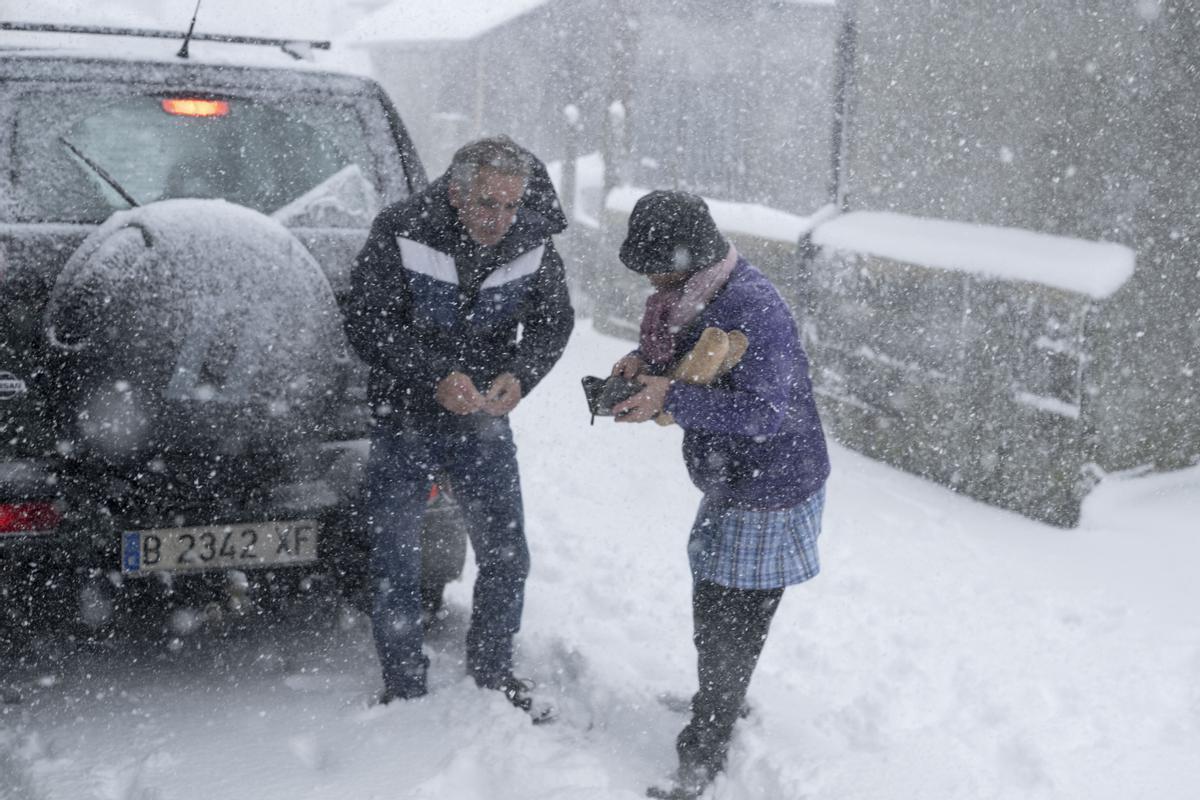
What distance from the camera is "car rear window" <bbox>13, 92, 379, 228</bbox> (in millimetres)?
3689

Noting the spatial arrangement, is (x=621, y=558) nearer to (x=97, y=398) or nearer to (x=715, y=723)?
(x=715, y=723)

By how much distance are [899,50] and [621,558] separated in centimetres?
398

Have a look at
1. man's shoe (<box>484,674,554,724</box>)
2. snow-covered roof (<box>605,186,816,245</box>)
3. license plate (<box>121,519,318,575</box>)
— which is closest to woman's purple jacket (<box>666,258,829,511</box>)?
man's shoe (<box>484,674,554,724</box>)

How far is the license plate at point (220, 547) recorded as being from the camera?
3.28 meters

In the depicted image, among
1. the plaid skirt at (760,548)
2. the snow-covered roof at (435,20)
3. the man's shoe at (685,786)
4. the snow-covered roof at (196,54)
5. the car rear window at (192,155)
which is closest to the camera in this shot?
the plaid skirt at (760,548)

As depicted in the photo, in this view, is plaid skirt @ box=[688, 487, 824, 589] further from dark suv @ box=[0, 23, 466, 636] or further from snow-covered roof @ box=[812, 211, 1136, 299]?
snow-covered roof @ box=[812, 211, 1136, 299]

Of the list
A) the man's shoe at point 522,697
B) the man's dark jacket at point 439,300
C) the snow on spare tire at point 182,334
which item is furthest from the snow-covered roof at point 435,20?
the man's shoe at point 522,697

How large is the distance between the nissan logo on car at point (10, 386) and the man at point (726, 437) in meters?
1.62

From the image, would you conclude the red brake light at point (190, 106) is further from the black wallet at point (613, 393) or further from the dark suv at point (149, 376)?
the black wallet at point (613, 393)

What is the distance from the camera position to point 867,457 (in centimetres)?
697

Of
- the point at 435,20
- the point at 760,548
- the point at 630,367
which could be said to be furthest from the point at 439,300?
the point at 435,20

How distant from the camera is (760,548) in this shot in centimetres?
301

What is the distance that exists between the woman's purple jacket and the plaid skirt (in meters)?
0.04

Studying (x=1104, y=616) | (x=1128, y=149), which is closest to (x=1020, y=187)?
(x=1128, y=149)
